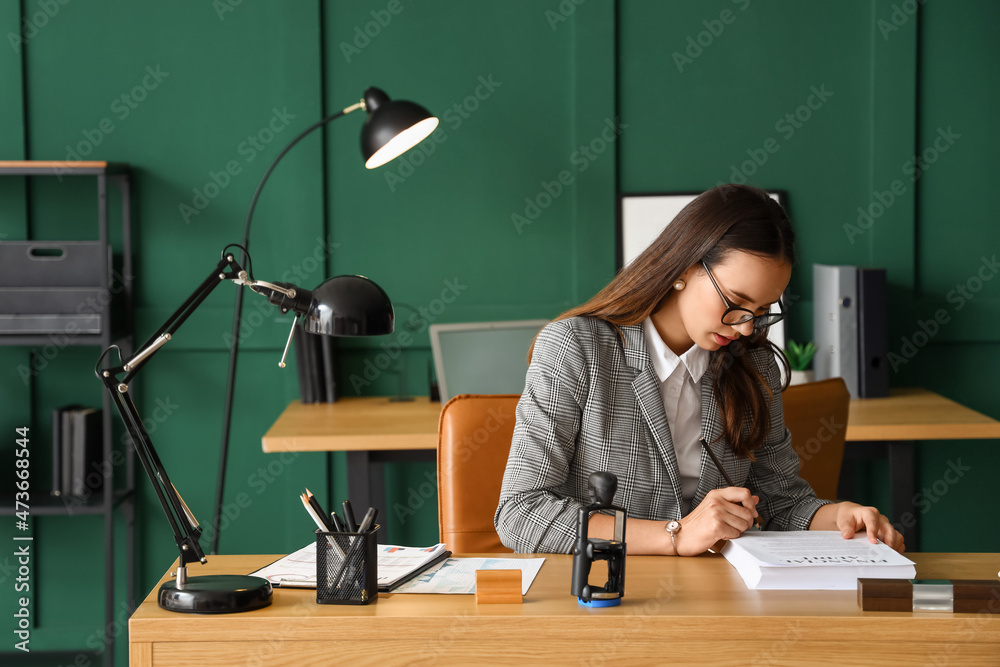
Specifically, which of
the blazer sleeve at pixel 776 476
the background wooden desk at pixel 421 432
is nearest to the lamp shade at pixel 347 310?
the blazer sleeve at pixel 776 476

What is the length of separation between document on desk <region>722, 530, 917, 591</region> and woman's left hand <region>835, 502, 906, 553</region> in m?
0.08

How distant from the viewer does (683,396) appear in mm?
1698

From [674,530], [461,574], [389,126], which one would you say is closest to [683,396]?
[674,530]

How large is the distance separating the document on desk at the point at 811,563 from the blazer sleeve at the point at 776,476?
0.39 meters

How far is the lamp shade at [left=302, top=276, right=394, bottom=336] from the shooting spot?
114 centimetres

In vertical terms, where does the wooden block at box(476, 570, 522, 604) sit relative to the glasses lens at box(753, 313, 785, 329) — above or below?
below

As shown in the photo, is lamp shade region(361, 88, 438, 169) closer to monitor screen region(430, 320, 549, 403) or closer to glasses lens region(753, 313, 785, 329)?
monitor screen region(430, 320, 549, 403)

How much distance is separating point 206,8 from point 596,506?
258 cm

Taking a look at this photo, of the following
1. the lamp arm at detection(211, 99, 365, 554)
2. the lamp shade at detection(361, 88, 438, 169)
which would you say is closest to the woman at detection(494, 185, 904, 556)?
the lamp shade at detection(361, 88, 438, 169)

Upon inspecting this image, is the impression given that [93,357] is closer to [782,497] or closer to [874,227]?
[782,497]

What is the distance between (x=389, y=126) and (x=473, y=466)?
1203 mm

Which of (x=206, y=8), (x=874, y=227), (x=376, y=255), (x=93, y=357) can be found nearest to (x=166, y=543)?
(x=93, y=357)

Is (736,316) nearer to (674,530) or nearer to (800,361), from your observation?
(674,530)

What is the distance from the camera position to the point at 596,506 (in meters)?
1.10
